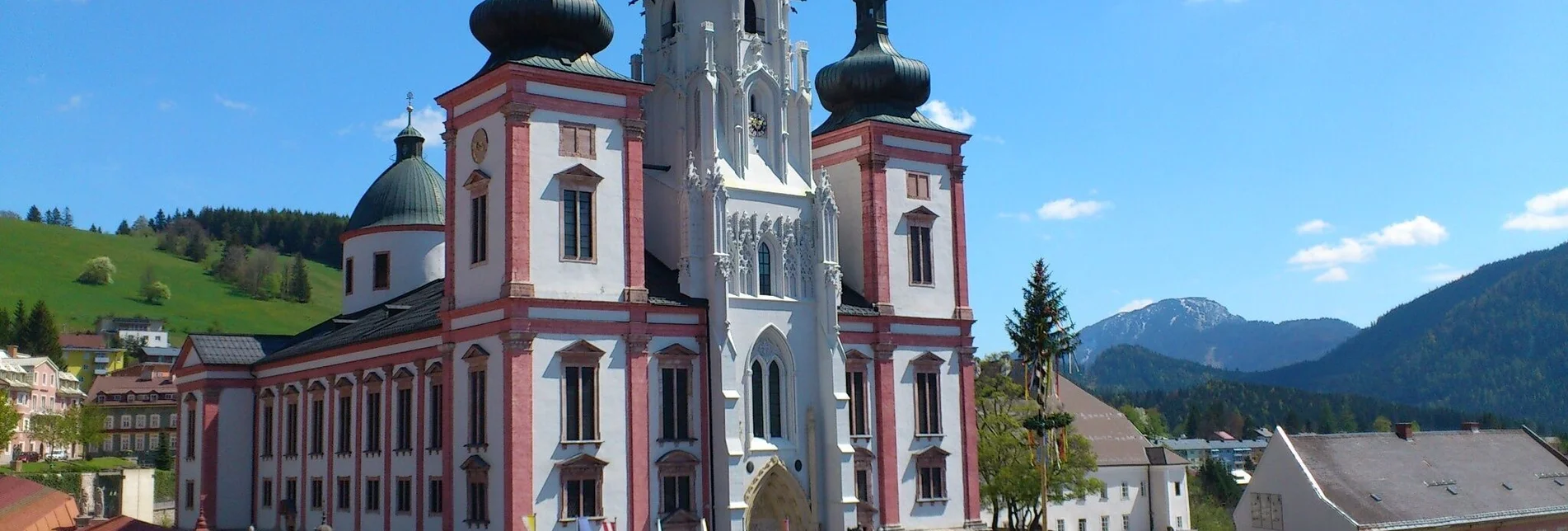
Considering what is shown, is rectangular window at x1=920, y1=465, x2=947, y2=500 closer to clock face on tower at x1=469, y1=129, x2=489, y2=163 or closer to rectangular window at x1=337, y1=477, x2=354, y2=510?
clock face on tower at x1=469, y1=129, x2=489, y2=163

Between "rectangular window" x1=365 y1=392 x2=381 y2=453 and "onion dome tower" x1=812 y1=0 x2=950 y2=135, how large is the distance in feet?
55.0

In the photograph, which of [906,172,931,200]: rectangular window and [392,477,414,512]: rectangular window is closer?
[392,477,414,512]: rectangular window

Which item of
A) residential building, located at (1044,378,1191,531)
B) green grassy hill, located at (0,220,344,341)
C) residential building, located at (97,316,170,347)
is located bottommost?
residential building, located at (1044,378,1191,531)

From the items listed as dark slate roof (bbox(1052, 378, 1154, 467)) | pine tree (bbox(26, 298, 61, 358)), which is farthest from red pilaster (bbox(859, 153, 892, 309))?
pine tree (bbox(26, 298, 61, 358))

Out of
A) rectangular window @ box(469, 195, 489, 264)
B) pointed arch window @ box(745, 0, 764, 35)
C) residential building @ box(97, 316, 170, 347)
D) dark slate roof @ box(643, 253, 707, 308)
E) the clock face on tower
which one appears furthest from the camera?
residential building @ box(97, 316, 170, 347)

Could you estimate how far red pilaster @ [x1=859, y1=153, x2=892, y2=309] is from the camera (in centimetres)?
4712

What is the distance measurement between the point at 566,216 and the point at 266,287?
129405mm

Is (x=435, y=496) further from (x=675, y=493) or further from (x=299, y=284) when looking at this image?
(x=299, y=284)

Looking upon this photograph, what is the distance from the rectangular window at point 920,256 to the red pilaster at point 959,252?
1020 mm

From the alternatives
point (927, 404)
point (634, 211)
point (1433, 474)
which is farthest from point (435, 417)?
point (1433, 474)

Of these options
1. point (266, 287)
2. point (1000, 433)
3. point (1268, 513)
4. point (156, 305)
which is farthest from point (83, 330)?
point (1268, 513)

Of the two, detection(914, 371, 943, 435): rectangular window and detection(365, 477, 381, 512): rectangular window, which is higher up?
detection(914, 371, 943, 435): rectangular window

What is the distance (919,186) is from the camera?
49.1m

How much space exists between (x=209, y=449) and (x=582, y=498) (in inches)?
901
